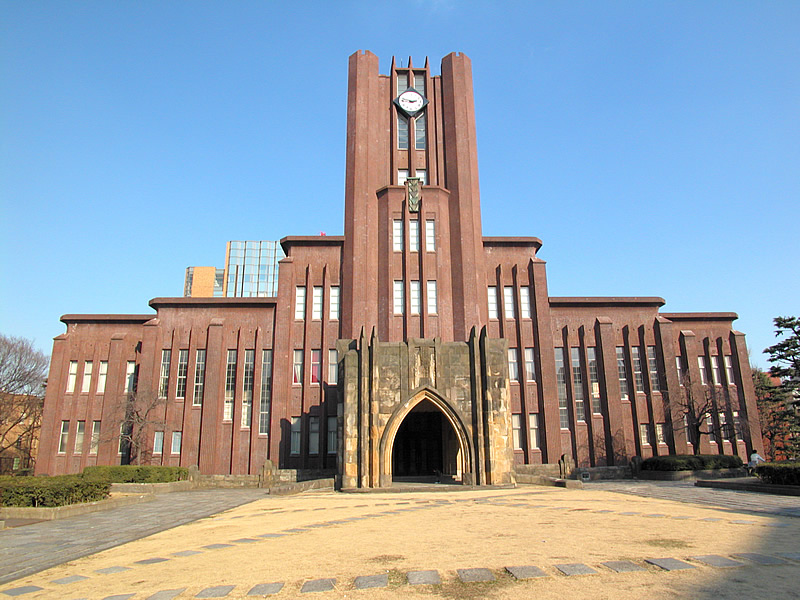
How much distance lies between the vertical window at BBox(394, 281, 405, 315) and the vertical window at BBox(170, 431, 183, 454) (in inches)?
600

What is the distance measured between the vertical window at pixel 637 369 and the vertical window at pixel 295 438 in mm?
21803

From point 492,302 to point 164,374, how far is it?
21.5 meters

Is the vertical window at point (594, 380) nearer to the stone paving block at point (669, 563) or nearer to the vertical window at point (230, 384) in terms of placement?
the vertical window at point (230, 384)

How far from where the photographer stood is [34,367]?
46.5m

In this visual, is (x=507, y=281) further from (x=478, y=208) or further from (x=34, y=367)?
(x=34, y=367)

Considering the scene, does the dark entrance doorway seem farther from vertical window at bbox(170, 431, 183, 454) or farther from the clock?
the clock

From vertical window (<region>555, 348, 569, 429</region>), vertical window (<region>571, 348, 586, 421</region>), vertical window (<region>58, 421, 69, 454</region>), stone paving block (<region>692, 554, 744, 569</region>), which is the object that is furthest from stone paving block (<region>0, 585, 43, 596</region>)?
vertical window (<region>58, 421, 69, 454</region>)

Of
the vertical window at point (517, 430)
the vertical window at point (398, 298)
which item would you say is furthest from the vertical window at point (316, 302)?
the vertical window at point (517, 430)

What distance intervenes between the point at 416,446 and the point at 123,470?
15683 mm

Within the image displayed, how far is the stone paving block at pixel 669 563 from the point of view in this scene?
7.07 m

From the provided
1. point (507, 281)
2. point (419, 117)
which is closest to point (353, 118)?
point (419, 117)

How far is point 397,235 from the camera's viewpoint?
109 feet

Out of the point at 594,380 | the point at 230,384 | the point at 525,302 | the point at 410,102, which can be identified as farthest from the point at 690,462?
the point at 410,102

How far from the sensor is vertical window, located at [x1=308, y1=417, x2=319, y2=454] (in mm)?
32656
